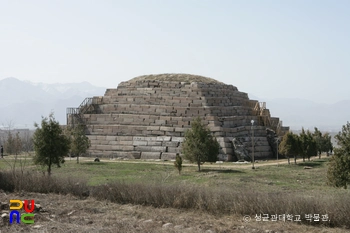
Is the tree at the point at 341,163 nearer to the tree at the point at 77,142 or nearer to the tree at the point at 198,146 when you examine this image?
the tree at the point at 198,146

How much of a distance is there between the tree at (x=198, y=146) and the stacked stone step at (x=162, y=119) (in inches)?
298

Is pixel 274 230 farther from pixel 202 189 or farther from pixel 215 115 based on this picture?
pixel 215 115

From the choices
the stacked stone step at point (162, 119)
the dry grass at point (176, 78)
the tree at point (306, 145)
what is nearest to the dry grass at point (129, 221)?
the stacked stone step at point (162, 119)

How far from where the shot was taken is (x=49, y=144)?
2430 centimetres

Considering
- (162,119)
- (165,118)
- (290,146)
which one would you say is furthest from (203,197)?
(162,119)

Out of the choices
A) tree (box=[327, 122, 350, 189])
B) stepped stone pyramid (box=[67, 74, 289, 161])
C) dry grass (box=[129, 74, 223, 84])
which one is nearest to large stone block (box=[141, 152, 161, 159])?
stepped stone pyramid (box=[67, 74, 289, 161])

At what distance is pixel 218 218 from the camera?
11.4 metres

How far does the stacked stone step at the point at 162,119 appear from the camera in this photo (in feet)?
132

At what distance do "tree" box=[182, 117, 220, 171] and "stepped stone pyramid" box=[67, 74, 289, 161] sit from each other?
7.51 metres

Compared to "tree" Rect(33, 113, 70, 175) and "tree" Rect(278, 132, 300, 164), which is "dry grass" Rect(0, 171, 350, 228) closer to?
"tree" Rect(33, 113, 70, 175)

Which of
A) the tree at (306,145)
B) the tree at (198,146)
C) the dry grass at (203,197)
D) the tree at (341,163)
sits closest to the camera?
the dry grass at (203,197)

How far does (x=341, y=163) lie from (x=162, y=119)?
1052 inches

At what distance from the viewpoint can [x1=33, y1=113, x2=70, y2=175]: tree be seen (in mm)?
24109

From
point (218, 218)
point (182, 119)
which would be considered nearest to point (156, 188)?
point (218, 218)
